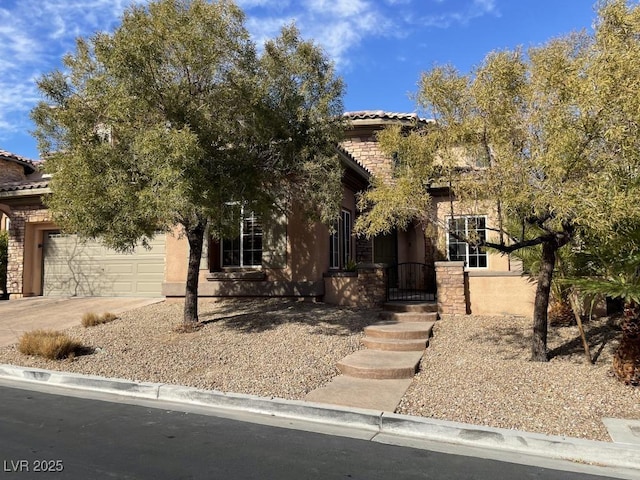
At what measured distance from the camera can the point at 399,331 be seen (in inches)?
365

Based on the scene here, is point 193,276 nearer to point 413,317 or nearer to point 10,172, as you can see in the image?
point 413,317

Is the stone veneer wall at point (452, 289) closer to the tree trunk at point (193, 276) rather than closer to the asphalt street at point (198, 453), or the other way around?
the tree trunk at point (193, 276)

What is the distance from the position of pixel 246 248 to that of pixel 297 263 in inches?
67.5

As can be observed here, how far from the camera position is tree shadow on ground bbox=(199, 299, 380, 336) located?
10086 millimetres

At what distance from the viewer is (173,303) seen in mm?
13188

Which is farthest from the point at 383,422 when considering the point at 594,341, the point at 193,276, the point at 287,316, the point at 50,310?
the point at 50,310

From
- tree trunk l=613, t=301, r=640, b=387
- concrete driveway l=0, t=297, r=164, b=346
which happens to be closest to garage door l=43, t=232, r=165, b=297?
concrete driveway l=0, t=297, r=164, b=346

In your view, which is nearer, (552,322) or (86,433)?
(86,433)

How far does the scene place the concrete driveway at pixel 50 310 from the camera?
1162 centimetres

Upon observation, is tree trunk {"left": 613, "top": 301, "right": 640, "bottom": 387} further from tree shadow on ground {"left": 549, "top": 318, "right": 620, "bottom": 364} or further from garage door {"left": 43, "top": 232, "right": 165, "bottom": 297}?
garage door {"left": 43, "top": 232, "right": 165, "bottom": 297}

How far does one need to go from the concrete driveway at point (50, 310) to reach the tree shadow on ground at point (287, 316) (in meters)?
3.24

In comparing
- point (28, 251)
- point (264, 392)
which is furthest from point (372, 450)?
point (28, 251)

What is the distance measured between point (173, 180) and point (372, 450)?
14.8ft

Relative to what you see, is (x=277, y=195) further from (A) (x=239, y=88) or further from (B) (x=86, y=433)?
(B) (x=86, y=433)
